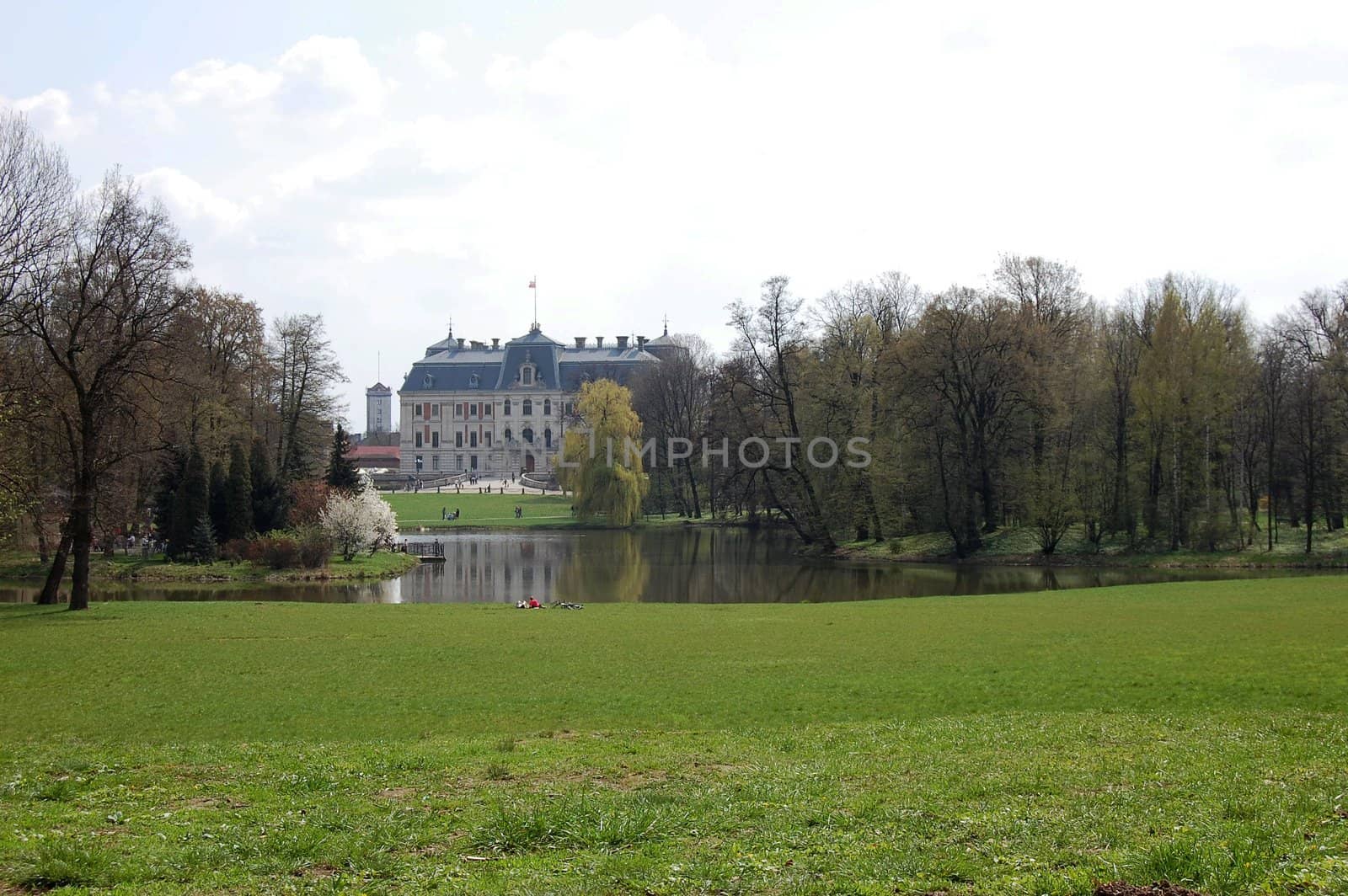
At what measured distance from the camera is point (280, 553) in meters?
34.1

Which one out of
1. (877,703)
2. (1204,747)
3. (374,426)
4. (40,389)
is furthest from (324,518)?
(374,426)

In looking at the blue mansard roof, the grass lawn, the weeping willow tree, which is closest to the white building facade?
the blue mansard roof

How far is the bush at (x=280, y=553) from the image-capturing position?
34.0 meters

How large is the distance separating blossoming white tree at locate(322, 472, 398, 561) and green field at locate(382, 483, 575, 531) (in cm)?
1961

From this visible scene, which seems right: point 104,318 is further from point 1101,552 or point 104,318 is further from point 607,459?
point 607,459

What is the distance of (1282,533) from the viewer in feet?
128

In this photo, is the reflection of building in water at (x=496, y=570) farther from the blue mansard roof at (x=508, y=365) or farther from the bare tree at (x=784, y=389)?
the blue mansard roof at (x=508, y=365)

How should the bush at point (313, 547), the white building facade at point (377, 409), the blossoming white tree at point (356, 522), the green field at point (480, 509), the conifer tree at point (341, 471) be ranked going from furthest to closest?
1. the white building facade at point (377, 409)
2. the green field at point (480, 509)
3. the conifer tree at point (341, 471)
4. the blossoming white tree at point (356, 522)
5. the bush at point (313, 547)

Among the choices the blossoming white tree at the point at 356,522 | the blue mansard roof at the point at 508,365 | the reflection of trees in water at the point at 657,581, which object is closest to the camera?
the reflection of trees in water at the point at 657,581

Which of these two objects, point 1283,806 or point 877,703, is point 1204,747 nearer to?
point 1283,806

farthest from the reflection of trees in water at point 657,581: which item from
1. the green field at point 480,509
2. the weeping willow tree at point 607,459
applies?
the green field at point 480,509

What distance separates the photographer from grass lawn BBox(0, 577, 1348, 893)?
209 inches

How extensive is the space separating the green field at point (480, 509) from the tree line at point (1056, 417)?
2183 centimetres

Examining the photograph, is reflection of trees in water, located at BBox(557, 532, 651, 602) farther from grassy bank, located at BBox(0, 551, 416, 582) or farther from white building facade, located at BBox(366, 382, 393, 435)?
white building facade, located at BBox(366, 382, 393, 435)
